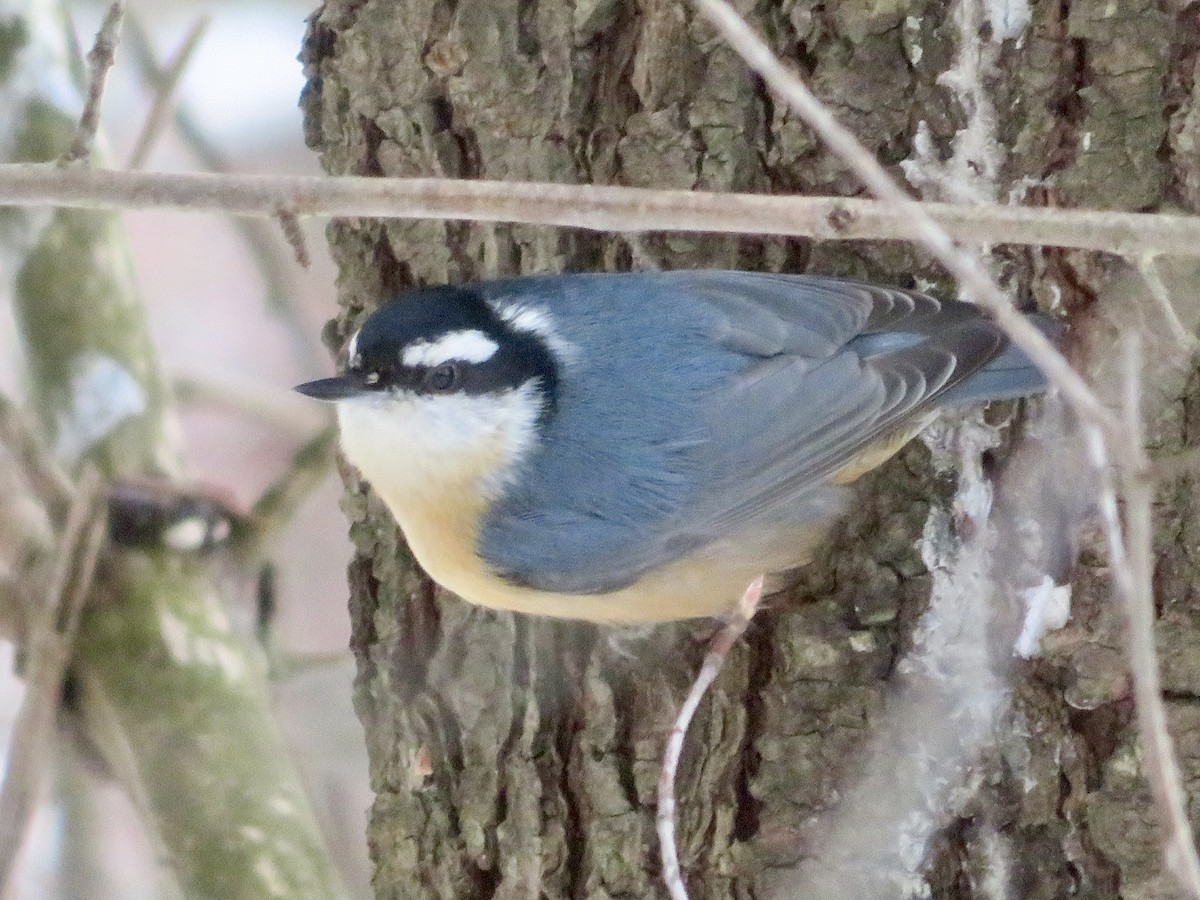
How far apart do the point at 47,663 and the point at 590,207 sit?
4.08 feet

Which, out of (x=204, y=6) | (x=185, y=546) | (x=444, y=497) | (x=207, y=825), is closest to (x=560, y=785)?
(x=444, y=497)

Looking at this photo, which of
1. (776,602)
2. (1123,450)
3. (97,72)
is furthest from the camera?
(776,602)

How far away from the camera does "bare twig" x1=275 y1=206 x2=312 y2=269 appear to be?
1495 mm

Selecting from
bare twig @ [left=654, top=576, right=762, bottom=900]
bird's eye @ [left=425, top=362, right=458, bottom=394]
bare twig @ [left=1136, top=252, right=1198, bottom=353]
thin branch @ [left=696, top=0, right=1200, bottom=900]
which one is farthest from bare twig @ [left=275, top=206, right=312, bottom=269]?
bare twig @ [left=1136, top=252, right=1198, bottom=353]

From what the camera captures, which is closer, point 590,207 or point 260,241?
point 590,207

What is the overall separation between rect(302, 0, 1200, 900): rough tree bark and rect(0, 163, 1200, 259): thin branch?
274 mm

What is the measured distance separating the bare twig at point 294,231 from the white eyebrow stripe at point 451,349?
0.27 metres

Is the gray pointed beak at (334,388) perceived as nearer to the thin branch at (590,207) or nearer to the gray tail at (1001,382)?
the thin branch at (590,207)

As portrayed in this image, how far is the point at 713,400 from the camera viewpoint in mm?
1787

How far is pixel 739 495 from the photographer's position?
5.90 feet

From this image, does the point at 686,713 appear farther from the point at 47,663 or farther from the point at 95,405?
the point at 95,405

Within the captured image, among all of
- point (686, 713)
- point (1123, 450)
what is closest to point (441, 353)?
point (686, 713)

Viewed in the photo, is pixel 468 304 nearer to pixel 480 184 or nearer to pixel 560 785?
pixel 480 184

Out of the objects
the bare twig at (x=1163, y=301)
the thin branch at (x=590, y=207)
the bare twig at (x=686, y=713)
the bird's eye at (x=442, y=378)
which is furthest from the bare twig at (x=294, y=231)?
the bare twig at (x=1163, y=301)
